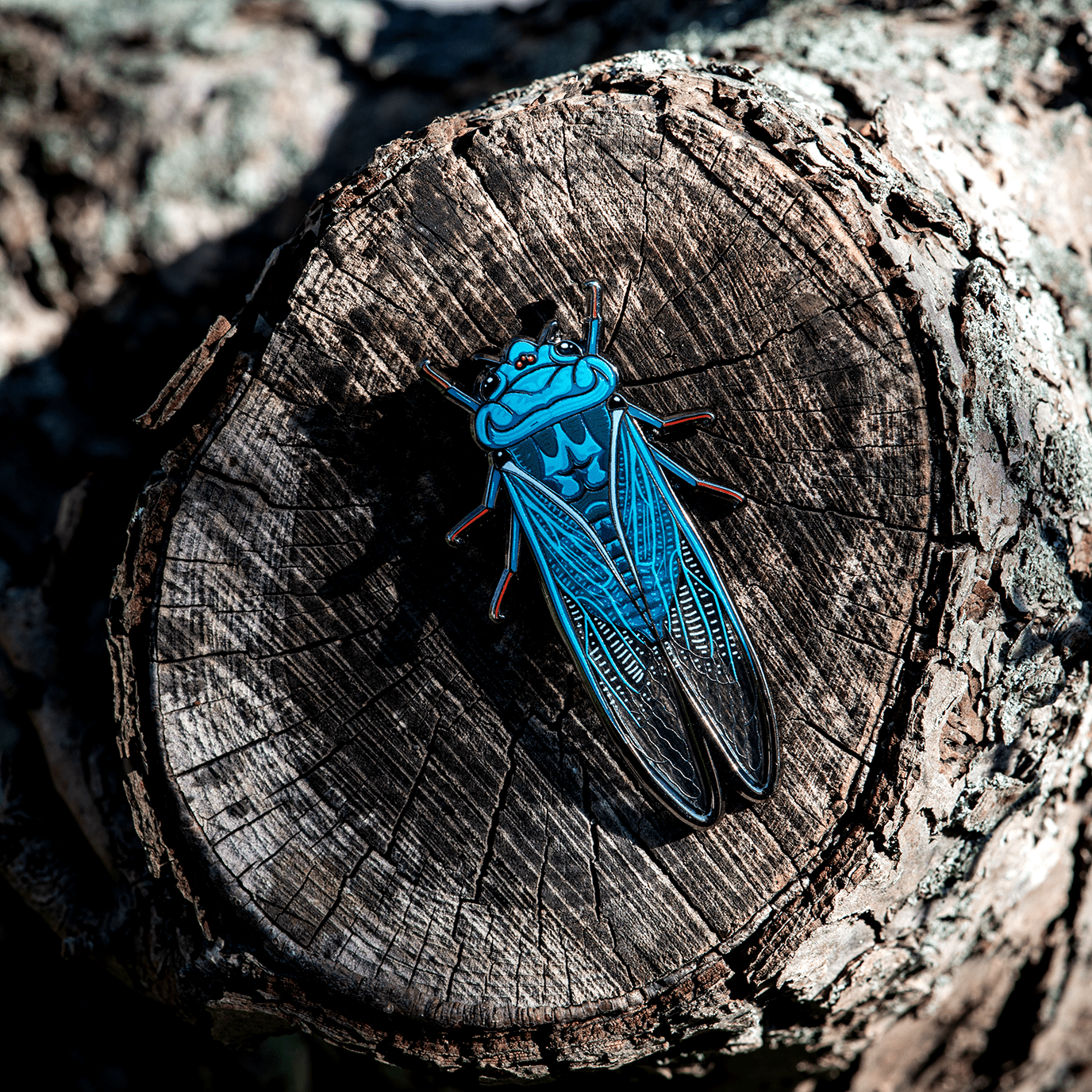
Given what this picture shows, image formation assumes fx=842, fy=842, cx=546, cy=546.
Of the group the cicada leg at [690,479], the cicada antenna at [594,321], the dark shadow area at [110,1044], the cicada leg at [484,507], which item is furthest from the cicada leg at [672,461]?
the dark shadow area at [110,1044]

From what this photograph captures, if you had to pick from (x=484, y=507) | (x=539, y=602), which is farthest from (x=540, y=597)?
(x=484, y=507)

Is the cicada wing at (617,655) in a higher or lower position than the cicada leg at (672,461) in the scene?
lower

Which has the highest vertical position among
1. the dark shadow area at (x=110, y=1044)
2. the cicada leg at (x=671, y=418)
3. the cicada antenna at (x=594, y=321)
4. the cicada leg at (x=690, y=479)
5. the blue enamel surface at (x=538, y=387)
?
the cicada antenna at (x=594, y=321)

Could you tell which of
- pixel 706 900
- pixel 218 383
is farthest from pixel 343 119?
pixel 706 900

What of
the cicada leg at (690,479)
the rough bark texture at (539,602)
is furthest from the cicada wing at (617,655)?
the cicada leg at (690,479)

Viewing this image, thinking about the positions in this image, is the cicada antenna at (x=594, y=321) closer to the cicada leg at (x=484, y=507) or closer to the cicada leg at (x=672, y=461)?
the cicada leg at (x=672, y=461)

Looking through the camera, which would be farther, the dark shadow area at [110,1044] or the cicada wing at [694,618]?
the dark shadow area at [110,1044]
